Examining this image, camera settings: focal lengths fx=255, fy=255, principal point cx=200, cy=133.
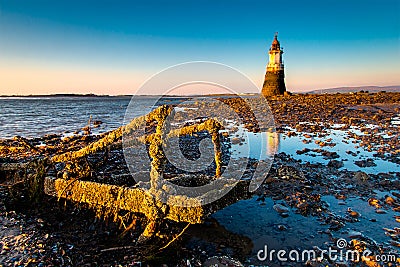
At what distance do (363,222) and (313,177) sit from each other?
3.03 meters

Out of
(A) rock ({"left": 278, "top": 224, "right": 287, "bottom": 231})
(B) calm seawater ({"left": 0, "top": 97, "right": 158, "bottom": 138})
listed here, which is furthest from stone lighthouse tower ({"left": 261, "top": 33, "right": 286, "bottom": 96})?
(A) rock ({"left": 278, "top": 224, "right": 287, "bottom": 231})

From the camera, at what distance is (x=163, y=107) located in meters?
5.16

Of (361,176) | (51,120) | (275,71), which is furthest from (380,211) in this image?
(275,71)

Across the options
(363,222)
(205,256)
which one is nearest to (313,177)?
(363,222)

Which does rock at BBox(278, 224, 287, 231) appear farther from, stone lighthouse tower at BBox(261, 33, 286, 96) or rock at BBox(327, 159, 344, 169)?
stone lighthouse tower at BBox(261, 33, 286, 96)

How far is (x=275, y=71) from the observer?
53.2 metres

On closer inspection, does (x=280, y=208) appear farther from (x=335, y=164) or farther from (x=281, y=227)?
(x=335, y=164)

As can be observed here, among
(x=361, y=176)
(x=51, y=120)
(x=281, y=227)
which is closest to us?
(x=281, y=227)

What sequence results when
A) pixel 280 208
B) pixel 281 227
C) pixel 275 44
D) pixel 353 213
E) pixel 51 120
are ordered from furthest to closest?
pixel 275 44
pixel 51 120
pixel 280 208
pixel 353 213
pixel 281 227

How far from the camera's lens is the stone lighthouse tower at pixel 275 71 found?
53000 millimetres

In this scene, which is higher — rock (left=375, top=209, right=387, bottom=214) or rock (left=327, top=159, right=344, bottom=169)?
rock (left=327, top=159, right=344, bottom=169)

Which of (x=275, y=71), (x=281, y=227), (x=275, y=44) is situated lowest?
(x=281, y=227)

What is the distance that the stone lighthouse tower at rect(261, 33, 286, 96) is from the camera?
53.0 m

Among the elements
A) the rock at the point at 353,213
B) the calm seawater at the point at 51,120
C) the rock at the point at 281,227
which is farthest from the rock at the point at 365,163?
the calm seawater at the point at 51,120
